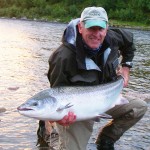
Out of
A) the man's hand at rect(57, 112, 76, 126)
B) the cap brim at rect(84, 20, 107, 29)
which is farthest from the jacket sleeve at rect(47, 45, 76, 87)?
the man's hand at rect(57, 112, 76, 126)

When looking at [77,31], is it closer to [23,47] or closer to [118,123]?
[118,123]

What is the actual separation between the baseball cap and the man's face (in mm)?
61

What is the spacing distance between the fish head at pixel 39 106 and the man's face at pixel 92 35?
1.02 metres

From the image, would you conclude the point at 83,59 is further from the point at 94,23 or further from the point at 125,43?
the point at 125,43

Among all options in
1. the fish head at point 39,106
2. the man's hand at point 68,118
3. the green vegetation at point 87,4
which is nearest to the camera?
the fish head at point 39,106

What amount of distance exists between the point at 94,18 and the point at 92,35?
0.75ft

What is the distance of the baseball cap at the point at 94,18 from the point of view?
15.6 ft

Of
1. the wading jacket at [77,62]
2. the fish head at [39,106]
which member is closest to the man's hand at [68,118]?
the fish head at [39,106]

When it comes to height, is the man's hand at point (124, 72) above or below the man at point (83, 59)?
below

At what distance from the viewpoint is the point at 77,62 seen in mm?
5008

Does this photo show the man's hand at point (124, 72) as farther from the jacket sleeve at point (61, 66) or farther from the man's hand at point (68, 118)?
the man's hand at point (68, 118)

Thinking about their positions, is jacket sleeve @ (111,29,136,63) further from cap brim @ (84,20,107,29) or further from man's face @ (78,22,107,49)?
cap brim @ (84,20,107,29)

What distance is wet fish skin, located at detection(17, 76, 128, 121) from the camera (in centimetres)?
416

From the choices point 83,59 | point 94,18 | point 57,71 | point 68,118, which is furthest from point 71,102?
point 94,18
